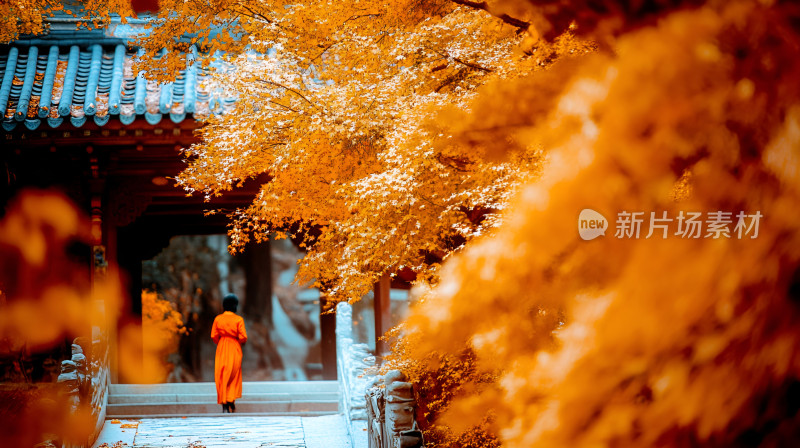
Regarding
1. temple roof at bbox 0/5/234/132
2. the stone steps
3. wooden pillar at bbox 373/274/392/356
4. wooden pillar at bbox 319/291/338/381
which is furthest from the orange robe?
temple roof at bbox 0/5/234/132

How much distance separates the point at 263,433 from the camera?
27.1ft

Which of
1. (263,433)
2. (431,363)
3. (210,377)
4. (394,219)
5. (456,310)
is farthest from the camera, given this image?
(210,377)

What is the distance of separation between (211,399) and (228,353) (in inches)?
51.5

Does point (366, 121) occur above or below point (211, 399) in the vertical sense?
above

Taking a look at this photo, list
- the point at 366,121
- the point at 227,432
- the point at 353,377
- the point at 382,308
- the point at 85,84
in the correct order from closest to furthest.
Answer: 1. the point at 366,121
2. the point at 353,377
3. the point at 227,432
4. the point at 85,84
5. the point at 382,308

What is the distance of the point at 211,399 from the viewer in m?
10.1

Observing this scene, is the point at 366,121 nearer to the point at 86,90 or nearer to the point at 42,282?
the point at 86,90

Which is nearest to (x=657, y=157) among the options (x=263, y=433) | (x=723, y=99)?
(x=723, y=99)

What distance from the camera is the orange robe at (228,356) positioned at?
362 inches

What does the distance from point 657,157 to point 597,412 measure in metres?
0.62

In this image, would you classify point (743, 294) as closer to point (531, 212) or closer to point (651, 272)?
point (651, 272)

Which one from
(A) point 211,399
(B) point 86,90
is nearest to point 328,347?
(A) point 211,399

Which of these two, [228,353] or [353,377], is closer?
[353,377]

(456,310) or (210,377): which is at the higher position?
(456,310)
